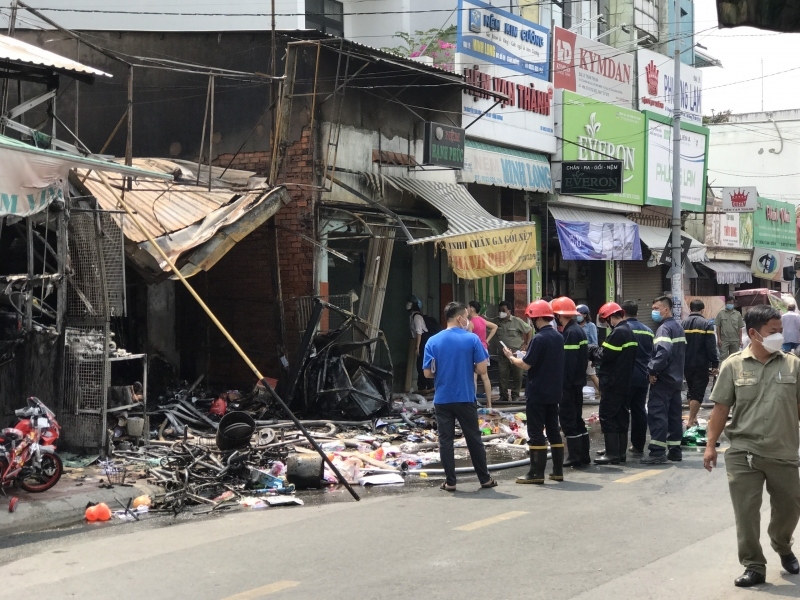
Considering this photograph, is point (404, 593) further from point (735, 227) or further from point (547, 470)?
point (735, 227)

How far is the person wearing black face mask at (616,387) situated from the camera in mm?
10609

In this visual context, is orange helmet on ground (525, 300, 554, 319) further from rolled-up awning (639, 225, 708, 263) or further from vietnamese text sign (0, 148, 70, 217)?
rolled-up awning (639, 225, 708, 263)

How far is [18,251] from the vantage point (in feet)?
40.4

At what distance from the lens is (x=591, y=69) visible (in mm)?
23328

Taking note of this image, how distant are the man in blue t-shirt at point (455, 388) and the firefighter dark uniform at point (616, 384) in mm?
1976

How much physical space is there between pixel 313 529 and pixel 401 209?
10.2 metres

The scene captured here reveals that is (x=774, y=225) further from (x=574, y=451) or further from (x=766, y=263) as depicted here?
(x=574, y=451)

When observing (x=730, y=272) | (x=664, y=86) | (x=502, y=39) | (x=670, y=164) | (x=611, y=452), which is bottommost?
(x=611, y=452)

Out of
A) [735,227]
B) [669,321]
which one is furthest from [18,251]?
[735,227]

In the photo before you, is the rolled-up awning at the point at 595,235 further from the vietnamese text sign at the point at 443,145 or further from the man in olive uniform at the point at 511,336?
the vietnamese text sign at the point at 443,145

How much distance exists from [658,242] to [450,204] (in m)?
11.3

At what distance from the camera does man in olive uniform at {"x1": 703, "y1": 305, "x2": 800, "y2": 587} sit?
582 centimetres

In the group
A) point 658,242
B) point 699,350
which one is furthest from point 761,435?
point 658,242

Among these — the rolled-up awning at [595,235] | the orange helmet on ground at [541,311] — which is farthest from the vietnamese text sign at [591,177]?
the orange helmet on ground at [541,311]
